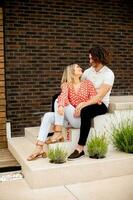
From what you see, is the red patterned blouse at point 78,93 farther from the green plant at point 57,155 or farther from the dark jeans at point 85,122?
the green plant at point 57,155

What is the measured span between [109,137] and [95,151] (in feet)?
1.54

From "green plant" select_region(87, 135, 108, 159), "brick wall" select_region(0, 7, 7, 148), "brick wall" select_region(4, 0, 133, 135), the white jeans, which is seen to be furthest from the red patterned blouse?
"brick wall" select_region(4, 0, 133, 135)

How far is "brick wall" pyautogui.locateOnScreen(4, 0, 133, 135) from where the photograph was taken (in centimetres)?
607

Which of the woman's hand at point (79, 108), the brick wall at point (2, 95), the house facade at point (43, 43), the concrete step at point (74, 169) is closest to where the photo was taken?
the concrete step at point (74, 169)

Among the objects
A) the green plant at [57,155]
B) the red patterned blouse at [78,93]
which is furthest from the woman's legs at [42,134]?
the red patterned blouse at [78,93]

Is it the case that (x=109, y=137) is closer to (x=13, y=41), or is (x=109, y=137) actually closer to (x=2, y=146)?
(x=2, y=146)

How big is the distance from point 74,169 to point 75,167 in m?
0.03

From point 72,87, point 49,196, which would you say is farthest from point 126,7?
point 49,196

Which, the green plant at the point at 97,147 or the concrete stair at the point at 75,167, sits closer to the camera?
the concrete stair at the point at 75,167

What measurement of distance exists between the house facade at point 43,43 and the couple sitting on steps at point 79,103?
1.60 metres

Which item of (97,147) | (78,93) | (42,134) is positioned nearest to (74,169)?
(97,147)

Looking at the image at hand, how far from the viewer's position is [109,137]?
4.69 meters

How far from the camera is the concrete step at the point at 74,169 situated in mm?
3902

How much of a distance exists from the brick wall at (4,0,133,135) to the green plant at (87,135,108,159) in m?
2.12
